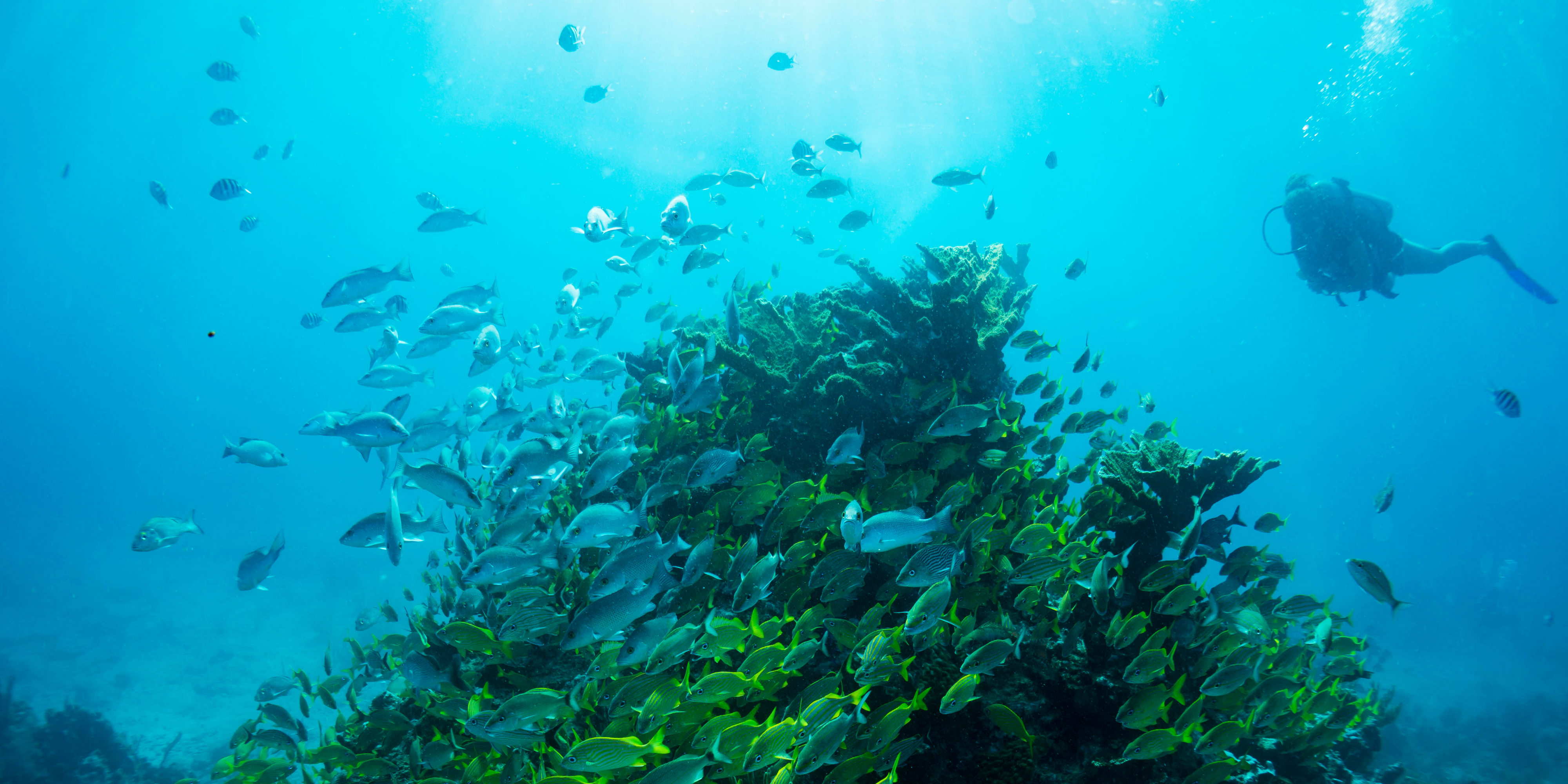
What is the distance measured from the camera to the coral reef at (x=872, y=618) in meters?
3.40

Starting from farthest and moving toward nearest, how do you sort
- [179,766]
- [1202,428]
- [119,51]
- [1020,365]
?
1. [1202,428]
2. [1020,365]
3. [119,51]
4. [179,766]

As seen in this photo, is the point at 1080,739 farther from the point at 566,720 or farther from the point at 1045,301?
the point at 1045,301

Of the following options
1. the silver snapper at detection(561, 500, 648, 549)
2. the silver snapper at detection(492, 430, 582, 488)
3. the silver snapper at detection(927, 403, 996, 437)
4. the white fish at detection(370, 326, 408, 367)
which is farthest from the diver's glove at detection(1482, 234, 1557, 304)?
the white fish at detection(370, 326, 408, 367)

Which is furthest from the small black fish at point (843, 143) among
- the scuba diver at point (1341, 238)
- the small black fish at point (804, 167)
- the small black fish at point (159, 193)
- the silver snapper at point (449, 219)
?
the small black fish at point (159, 193)

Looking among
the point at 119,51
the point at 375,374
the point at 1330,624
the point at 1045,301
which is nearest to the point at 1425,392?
the point at 1045,301

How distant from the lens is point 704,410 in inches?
241

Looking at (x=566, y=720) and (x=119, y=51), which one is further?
(x=119, y=51)

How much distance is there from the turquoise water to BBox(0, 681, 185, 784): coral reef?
245cm

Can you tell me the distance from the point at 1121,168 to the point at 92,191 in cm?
12915

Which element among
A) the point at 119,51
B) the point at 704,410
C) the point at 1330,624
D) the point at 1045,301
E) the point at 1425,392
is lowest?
the point at 1330,624

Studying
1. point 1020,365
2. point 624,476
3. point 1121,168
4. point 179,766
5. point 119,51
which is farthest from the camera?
point 1020,365

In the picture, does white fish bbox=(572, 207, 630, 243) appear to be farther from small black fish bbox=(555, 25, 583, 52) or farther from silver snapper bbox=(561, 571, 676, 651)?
silver snapper bbox=(561, 571, 676, 651)

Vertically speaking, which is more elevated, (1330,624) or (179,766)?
(179,766)

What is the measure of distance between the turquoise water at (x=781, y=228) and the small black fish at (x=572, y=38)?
15.8ft
